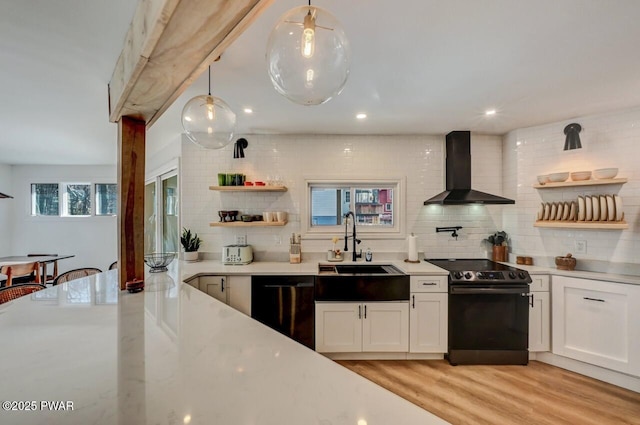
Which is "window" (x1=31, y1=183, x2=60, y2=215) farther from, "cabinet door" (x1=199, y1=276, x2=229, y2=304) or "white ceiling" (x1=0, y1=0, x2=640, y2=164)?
"cabinet door" (x1=199, y1=276, x2=229, y2=304)

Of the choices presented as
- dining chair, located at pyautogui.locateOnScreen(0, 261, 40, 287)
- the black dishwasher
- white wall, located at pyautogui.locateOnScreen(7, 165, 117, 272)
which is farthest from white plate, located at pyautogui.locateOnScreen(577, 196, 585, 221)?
white wall, located at pyautogui.locateOnScreen(7, 165, 117, 272)

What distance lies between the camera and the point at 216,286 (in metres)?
2.70

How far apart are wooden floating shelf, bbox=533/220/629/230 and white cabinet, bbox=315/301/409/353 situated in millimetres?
1750

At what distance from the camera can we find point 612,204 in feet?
8.26

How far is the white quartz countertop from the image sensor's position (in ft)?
2.18

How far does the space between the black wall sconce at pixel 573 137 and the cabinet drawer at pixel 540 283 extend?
134 cm

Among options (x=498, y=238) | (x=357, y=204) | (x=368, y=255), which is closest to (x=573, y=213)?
(x=498, y=238)

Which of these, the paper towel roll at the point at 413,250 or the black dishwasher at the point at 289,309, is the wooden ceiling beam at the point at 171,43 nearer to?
→ the black dishwasher at the point at 289,309

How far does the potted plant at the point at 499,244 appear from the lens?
3.20 meters

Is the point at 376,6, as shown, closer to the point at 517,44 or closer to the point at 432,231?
the point at 517,44

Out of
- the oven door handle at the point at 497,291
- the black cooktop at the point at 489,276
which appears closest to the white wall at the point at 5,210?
the black cooktop at the point at 489,276

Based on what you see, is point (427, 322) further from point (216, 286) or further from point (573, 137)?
point (573, 137)

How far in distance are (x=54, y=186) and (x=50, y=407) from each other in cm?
707

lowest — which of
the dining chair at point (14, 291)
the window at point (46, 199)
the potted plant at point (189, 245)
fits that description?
the dining chair at point (14, 291)
